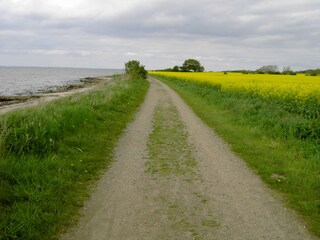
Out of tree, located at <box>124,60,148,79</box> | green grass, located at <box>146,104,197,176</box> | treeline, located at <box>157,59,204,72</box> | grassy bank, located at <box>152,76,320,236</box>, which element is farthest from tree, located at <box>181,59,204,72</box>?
green grass, located at <box>146,104,197,176</box>

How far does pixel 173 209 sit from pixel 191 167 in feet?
8.03

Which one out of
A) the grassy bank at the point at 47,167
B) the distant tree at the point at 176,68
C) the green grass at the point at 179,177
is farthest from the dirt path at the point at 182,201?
the distant tree at the point at 176,68

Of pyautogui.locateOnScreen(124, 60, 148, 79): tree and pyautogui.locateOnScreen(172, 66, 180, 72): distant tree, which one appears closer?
pyautogui.locateOnScreen(124, 60, 148, 79): tree

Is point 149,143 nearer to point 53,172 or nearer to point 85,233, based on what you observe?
point 53,172

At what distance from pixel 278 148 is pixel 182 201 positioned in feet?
15.3

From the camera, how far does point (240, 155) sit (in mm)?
9203

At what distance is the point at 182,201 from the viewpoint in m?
5.94

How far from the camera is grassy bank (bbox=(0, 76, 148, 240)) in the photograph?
489cm

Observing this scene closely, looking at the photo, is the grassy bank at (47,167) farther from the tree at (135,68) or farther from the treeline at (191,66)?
the treeline at (191,66)

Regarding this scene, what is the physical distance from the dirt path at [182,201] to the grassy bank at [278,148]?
368 mm

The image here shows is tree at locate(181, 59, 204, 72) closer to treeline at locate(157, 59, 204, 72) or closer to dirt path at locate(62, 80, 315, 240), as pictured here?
treeline at locate(157, 59, 204, 72)

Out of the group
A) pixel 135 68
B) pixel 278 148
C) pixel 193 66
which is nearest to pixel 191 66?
pixel 193 66

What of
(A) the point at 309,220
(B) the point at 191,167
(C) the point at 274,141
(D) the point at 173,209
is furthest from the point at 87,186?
(C) the point at 274,141

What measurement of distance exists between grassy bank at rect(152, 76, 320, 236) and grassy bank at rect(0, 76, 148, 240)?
12.0ft
